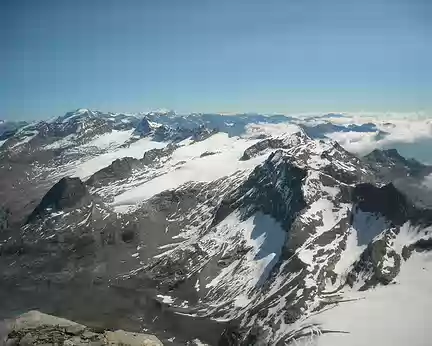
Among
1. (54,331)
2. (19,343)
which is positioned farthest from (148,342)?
(19,343)

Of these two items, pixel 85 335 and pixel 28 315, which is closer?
pixel 85 335

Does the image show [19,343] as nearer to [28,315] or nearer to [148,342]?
[28,315]

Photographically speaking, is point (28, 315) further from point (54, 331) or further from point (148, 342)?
point (148, 342)

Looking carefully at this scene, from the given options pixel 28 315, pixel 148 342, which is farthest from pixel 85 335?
pixel 28 315

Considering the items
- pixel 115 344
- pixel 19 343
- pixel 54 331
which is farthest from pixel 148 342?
pixel 19 343

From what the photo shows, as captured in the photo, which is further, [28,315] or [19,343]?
[28,315]
